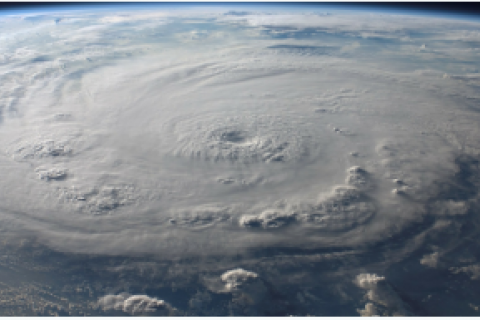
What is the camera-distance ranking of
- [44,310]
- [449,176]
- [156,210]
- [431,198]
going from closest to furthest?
1. [44,310]
2. [156,210]
3. [431,198]
4. [449,176]

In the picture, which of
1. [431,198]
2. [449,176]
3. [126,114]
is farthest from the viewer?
[126,114]

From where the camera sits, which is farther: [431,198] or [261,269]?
[431,198]

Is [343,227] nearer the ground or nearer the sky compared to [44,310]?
nearer the sky

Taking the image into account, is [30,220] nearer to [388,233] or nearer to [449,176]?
[388,233]

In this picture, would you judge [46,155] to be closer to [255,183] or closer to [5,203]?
[5,203]

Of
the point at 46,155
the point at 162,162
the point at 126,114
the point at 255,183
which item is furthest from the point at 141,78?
the point at 255,183

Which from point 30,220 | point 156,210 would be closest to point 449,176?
A: point 156,210

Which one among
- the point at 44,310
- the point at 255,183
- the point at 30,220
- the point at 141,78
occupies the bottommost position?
the point at 44,310
